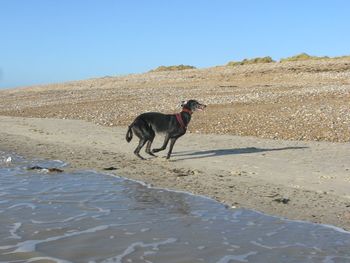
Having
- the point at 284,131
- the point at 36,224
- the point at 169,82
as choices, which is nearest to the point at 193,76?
the point at 169,82

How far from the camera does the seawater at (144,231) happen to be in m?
5.44

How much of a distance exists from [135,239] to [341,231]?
2.44m

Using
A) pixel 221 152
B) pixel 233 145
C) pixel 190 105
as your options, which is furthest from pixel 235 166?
pixel 233 145

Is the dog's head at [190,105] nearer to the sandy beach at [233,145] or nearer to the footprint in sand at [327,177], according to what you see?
the sandy beach at [233,145]

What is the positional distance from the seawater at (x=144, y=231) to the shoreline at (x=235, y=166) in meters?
0.57

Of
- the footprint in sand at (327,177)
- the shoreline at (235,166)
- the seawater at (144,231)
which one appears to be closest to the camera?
the seawater at (144,231)

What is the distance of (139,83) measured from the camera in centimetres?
4350

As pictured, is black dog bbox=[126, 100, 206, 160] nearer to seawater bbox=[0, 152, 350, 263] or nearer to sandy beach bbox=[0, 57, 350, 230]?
sandy beach bbox=[0, 57, 350, 230]

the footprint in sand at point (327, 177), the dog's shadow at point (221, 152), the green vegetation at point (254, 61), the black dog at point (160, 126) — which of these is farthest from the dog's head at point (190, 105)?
the green vegetation at point (254, 61)

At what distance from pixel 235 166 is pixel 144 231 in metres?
5.18

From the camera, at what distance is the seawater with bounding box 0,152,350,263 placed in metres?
5.44

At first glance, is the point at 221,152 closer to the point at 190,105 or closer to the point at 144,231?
the point at 190,105

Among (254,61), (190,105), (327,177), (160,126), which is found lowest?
A: (327,177)

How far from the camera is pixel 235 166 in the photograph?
11.3 m
